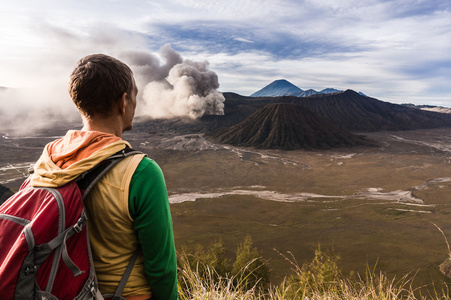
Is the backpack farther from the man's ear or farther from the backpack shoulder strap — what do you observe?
the man's ear

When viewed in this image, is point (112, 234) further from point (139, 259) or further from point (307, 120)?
point (307, 120)

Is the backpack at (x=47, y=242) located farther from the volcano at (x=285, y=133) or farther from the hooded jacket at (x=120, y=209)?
the volcano at (x=285, y=133)

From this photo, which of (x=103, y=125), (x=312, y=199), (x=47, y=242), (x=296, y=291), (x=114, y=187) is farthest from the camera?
(x=312, y=199)

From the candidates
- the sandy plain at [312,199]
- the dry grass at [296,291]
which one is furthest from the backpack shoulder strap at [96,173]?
the sandy plain at [312,199]

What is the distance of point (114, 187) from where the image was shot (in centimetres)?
97

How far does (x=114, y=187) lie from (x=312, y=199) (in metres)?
28.9

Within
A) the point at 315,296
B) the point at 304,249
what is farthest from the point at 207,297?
the point at 304,249

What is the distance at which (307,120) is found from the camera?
65.9m

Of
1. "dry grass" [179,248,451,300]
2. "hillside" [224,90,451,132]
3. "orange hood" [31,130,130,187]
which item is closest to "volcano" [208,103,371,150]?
"hillside" [224,90,451,132]

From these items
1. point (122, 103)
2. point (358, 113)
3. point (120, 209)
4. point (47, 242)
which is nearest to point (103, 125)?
point (122, 103)

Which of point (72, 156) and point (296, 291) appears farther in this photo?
point (296, 291)

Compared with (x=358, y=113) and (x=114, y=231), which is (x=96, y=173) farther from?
(x=358, y=113)

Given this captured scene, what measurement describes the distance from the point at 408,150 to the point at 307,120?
71.9 ft

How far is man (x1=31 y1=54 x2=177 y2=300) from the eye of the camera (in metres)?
0.97
